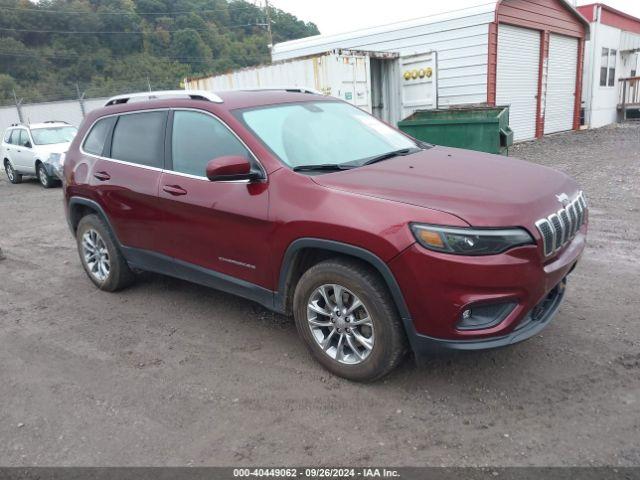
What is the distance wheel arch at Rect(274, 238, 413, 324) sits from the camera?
2.90m

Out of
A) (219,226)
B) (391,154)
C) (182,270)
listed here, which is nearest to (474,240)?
(391,154)

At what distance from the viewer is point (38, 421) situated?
3121 mm

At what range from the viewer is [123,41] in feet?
153

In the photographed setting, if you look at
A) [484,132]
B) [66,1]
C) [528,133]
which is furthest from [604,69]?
[66,1]

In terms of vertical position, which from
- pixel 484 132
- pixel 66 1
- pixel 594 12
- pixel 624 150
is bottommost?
pixel 624 150

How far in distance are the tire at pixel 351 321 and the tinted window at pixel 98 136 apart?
106 inches

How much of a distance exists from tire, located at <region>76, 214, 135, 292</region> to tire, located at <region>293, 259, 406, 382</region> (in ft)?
7.48

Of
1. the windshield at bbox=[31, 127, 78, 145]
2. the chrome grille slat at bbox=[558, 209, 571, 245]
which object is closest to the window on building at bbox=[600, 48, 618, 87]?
the windshield at bbox=[31, 127, 78, 145]

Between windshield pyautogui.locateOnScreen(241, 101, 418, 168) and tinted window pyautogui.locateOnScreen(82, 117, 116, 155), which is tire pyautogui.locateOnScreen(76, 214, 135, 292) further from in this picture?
windshield pyautogui.locateOnScreen(241, 101, 418, 168)

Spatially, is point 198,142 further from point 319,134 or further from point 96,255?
point 96,255

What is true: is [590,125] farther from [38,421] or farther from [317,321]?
[38,421]

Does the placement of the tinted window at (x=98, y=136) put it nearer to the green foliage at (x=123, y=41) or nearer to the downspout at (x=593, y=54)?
the downspout at (x=593, y=54)

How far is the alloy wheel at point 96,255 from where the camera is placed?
16.4 ft

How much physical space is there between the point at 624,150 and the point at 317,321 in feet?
43.0
